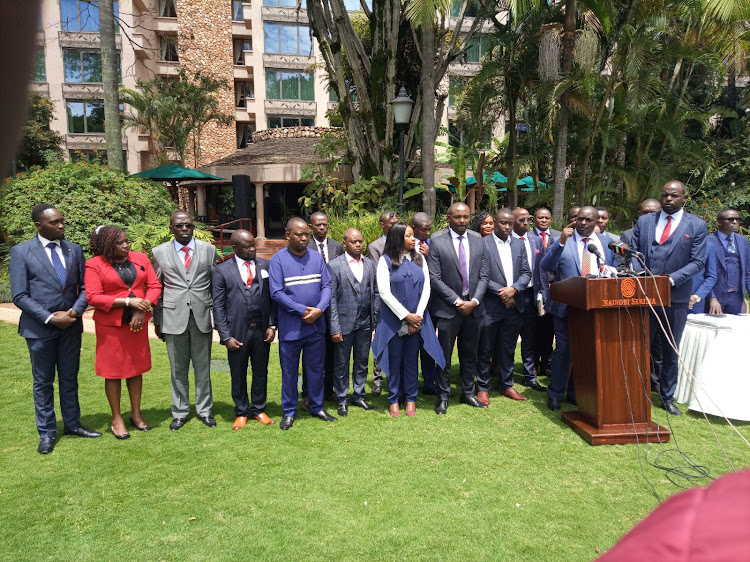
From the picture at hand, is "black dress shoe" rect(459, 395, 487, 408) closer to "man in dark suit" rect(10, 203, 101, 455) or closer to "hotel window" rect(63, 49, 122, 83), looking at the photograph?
"man in dark suit" rect(10, 203, 101, 455)

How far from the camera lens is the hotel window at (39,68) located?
62 centimetres

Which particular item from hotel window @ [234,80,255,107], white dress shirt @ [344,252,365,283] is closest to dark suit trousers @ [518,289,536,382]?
white dress shirt @ [344,252,365,283]

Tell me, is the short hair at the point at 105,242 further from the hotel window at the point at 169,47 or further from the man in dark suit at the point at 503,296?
the hotel window at the point at 169,47

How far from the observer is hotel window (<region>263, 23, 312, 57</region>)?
32.6 m

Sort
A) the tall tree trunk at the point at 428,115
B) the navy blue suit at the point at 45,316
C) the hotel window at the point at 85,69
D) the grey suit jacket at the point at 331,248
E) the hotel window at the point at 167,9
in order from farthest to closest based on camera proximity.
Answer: the hotel window at the point at 167,9, the hotel window at the point at 85,69, the tall tree trunk at the point at 428,115, the grey suit jacket at the point at 331,248, the navy blue suit at the point at 45,316

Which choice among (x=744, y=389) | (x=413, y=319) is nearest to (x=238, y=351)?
(x=413, y=319)

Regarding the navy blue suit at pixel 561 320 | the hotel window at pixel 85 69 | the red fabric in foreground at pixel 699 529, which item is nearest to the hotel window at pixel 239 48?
the hotel window at pixel 85 69

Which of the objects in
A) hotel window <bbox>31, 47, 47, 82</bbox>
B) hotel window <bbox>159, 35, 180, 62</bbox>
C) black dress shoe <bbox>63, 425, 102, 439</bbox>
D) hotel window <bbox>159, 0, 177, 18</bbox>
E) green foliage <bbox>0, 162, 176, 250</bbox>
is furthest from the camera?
hotel window <bbox>159, 35, 180, 62</bbox>

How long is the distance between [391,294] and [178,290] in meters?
2.23

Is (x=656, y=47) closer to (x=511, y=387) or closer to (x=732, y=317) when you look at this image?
(x=732, y=317)

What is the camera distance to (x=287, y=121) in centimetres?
3431

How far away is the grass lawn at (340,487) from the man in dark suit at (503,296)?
2.08 ft

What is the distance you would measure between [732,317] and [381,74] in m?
10.9

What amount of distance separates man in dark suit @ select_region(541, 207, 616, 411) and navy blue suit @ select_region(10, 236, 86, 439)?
4991mm
